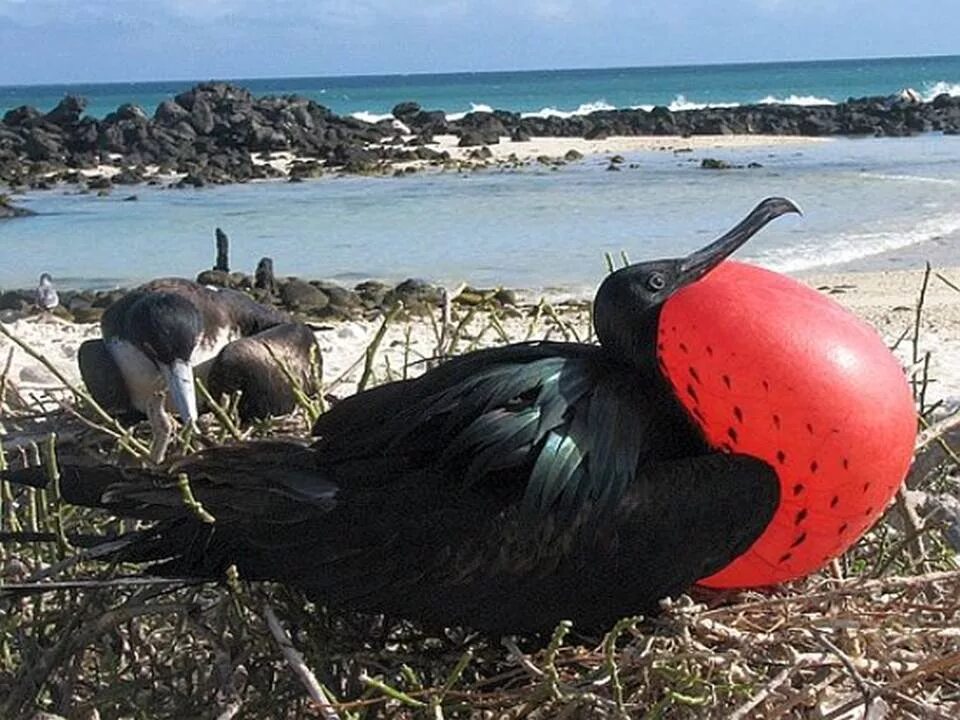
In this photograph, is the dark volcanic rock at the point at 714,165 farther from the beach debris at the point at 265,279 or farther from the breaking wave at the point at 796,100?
the breaking wave at the point at 796,100

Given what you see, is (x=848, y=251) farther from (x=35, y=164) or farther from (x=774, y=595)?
(x=35, y=164)

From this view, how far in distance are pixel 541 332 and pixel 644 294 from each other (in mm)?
5479

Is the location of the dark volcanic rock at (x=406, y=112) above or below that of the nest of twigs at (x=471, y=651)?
below

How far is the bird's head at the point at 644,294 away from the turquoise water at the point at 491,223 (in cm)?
863

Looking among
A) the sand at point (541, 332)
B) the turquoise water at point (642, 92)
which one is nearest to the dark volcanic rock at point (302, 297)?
the sand at point (541, 332)

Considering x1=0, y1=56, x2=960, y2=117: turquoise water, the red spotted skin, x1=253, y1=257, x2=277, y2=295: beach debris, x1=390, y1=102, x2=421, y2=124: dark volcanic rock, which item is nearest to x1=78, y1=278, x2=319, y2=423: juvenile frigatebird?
the red spotted skin

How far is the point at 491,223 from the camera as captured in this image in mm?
15219

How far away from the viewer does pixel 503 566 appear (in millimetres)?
1998

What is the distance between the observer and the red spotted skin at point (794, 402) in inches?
77.1

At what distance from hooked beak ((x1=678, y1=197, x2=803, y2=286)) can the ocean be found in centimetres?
855

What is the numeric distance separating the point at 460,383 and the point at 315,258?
36.6 feet

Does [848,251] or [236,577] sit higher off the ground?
[236,577]

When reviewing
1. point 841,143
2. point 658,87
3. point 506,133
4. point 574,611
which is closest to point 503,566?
point 574,611

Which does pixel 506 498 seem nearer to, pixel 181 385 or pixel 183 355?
pixel 181 385
